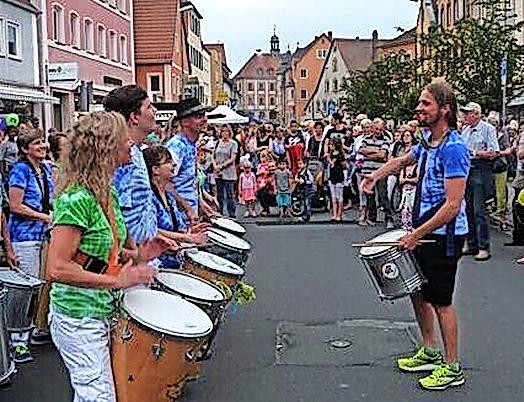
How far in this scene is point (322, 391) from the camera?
6.36 meters

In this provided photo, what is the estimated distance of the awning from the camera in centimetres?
2756

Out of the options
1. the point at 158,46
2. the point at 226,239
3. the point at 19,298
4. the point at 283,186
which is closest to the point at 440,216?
A: the point at 226,239

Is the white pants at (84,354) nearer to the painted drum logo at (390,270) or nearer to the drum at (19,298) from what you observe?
the drum at (19,298)

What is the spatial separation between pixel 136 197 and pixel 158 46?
5481 cm

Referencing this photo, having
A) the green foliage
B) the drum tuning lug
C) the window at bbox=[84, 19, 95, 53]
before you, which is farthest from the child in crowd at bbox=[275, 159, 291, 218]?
the window at bbox=[84, 19, 95, 53]

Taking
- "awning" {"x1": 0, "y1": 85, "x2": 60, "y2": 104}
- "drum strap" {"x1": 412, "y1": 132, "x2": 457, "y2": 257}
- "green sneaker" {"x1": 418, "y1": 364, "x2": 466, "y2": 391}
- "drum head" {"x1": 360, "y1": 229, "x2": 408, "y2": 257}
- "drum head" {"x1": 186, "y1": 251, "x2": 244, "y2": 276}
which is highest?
"awning" {"x1": 0, "y1": 85, "x2": 60, "y2": 104}

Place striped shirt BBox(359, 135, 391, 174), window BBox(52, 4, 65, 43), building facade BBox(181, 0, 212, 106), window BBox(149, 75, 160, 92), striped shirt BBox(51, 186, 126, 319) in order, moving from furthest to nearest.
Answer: building facade BBox(181, 0, 212, 106)
window BBox(149, 75, 160, 92)
window BBox(52, 4, 65, 43)
striped shirt BBox(359, 135, 391, 174)
striped shirt BBox(51, 186, 126, 319)

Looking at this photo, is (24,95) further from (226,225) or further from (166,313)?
(166,313)

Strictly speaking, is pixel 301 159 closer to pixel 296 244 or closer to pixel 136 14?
pixel 296 244

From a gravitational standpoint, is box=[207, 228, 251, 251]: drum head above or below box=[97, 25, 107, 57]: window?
below

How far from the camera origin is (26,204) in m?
7.48

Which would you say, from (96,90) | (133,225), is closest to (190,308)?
(133,225)

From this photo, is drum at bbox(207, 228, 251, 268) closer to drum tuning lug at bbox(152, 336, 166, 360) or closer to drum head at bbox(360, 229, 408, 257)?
drum head at bbox(360, 229, 408, 257)

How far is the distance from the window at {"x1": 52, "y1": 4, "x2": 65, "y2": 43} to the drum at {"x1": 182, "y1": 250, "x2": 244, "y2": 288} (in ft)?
99.2
